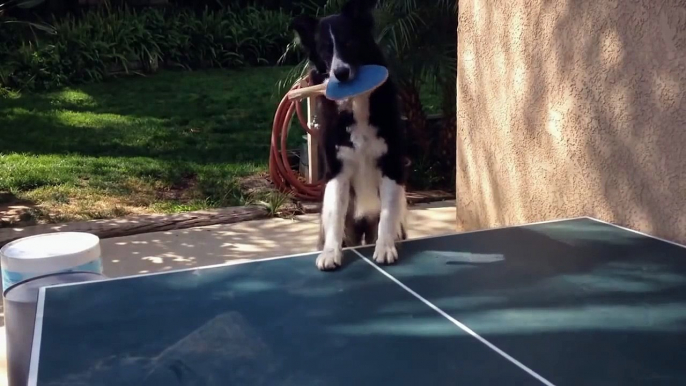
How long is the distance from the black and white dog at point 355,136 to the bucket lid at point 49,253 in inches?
43.2

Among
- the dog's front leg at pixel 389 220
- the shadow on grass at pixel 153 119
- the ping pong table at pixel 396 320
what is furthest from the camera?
the shadow on grass at pixel 153 119

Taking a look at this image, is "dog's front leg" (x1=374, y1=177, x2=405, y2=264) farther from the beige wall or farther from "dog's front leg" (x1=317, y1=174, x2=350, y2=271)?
the beige wall

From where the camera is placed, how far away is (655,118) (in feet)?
11.2

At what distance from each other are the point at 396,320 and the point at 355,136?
1.09m

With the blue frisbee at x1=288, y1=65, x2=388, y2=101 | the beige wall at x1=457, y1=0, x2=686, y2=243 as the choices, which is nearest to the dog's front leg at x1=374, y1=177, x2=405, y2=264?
the blue frisbee at x1=288, y1=65, x2=388, y2=101

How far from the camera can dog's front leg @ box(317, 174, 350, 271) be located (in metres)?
3.28

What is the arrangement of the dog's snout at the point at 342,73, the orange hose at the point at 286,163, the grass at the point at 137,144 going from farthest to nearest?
the grass at the point at 137,144
the orange hose at the point at 286,163
the dog's snout at the point at 342,73

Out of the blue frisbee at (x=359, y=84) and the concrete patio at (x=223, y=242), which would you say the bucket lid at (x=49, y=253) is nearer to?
the blue frisbee at (x=359, y=84)

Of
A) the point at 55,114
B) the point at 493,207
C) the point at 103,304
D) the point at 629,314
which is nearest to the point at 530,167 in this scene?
the point at 493,207

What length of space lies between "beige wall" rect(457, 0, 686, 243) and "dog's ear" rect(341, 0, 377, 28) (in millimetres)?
1227

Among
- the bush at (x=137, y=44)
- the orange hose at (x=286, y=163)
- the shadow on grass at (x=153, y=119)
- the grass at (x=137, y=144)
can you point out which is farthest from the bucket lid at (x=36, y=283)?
the bush at (x=137, y=44)

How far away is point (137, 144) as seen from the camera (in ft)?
31.8

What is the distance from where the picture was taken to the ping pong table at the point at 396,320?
2133 mm

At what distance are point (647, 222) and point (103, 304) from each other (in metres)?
2.50
